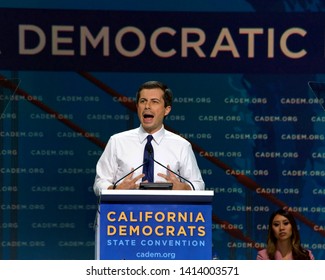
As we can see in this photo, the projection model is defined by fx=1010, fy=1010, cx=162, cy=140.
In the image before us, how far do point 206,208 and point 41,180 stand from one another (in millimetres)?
3096

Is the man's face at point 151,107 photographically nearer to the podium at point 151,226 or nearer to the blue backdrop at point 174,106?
the podium at point 151,226

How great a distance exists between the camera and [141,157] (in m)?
6.18

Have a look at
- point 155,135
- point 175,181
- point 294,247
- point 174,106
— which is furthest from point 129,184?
point 174,106

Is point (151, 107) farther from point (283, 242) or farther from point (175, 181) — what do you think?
point (283, 242)

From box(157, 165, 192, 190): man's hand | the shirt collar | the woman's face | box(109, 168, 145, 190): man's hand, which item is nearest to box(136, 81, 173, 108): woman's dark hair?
the shirt collar

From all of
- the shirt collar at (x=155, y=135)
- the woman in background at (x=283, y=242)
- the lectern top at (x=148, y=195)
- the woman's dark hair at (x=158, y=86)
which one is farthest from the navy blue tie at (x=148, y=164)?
the woman in background at (x=283, y=242)

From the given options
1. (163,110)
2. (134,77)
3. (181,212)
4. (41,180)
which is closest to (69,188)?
(41,180)

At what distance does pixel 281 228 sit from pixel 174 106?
1.51 m

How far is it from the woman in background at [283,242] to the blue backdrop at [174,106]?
38.5 inches

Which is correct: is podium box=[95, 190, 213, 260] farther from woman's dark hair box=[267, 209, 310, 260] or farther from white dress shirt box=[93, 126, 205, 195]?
woman's dark hair box=[267, 209, 310, 260]

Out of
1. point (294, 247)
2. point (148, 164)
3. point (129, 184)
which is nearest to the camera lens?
point (129, 184)

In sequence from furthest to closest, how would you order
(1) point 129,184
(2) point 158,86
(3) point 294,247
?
(3) point 294,247 → (2) point 158,86 → (1) point 129,184

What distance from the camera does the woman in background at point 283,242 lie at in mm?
6992

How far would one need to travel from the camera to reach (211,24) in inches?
316
